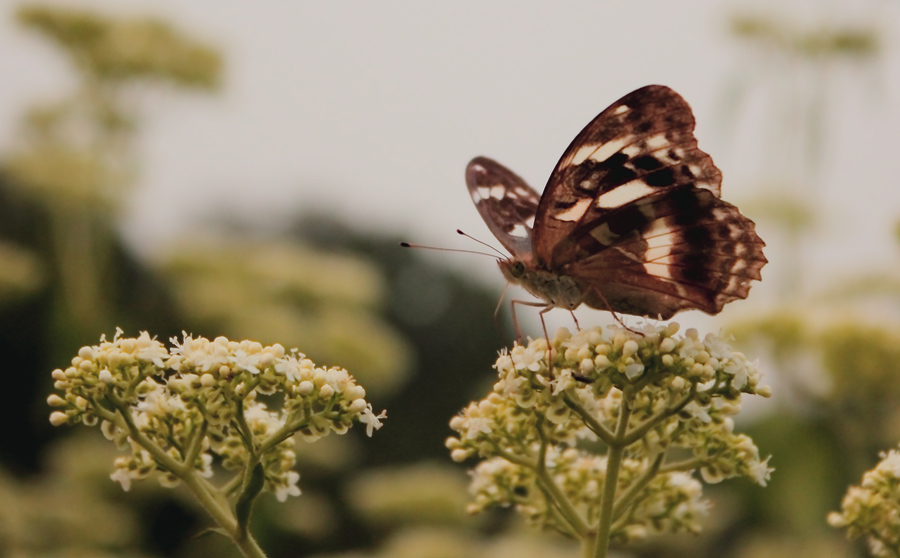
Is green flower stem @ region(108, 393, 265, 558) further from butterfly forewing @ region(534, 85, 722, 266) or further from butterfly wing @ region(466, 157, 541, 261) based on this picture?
butterfly wing @ region(466, 157, 541, 261)

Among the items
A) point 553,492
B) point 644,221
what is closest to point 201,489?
point 553,492

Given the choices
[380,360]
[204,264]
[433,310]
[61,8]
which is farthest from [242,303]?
[433,310]

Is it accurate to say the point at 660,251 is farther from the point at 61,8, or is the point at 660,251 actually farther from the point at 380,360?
the point at 61,8

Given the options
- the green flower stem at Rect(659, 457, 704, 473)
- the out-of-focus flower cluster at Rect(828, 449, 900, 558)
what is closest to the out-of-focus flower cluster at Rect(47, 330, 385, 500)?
the green flower stem at Rect(659, 457, 704, 473)

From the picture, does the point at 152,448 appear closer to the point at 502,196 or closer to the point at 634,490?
the point at 634,490

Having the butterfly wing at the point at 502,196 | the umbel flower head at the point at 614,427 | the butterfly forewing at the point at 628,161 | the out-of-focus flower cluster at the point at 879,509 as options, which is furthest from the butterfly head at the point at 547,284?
the out-of-focus flower cluster at the point at 879,509
